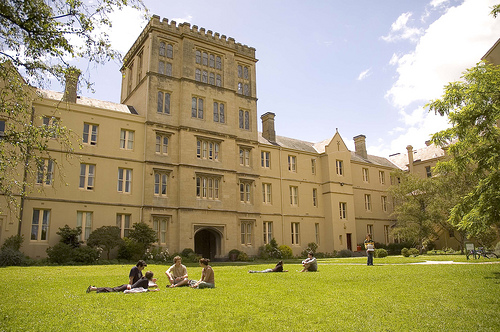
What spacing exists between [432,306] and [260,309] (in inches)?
152

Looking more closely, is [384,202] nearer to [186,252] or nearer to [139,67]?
[186,252]

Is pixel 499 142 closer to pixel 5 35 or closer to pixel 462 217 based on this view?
pixel 462 217

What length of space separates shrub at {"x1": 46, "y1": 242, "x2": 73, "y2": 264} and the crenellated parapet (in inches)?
674

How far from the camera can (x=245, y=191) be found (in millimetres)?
37250

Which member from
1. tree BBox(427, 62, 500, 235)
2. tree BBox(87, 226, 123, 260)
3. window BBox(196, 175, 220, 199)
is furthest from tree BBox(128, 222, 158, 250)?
tree BBox(427, 62, 500, 235)

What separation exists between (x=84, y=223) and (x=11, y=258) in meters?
6.01

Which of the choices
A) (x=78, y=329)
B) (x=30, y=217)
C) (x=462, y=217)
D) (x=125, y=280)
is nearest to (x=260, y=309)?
(x=78, y=329)

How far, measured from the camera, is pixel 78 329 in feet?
21.9

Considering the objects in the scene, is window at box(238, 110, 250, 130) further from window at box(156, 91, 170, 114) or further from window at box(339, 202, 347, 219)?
window at box(339, 202, 347, 219)

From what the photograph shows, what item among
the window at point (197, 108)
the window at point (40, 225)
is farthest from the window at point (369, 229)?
the window at point (40, 225)

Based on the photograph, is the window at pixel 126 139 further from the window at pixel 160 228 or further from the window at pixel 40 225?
the window at pixel 40 225

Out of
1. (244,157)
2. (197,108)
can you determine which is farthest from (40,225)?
(244,157)

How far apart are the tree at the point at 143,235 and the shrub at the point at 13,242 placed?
22.8 feet

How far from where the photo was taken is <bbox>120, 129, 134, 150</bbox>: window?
102 ft
